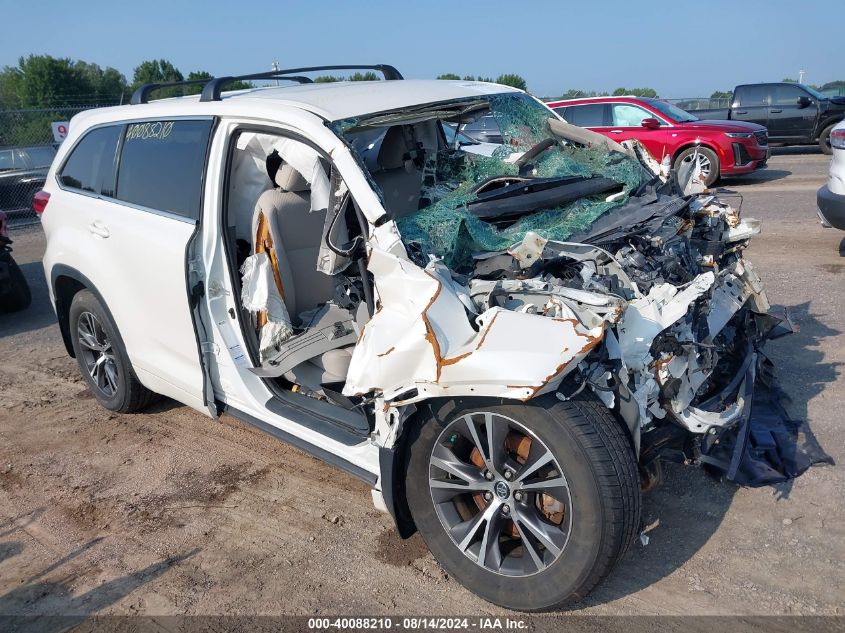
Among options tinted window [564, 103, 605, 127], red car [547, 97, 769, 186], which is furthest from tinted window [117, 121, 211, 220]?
tinted window [564, 103, 605, 127]

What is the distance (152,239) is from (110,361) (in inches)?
54.9

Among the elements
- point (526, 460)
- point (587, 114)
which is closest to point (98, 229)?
point (526, 460)

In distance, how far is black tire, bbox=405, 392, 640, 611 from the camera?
103 inches

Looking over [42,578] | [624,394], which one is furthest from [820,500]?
[42,578]

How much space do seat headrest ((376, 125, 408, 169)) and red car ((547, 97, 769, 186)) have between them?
Result: 9.41 meters

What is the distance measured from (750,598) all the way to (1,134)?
18.2 metres

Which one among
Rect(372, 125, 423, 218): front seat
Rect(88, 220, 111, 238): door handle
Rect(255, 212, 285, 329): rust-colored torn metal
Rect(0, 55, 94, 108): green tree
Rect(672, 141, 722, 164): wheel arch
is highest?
Rect(0, 55, 94, 108): green tree

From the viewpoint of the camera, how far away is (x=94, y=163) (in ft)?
15.2

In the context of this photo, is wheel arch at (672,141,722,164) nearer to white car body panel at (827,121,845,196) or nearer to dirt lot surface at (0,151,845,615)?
white car body panel at (827,121,845,196)

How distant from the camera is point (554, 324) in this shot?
262 cm

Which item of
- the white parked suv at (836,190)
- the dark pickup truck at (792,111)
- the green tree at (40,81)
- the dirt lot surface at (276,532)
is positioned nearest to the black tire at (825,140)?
the dark pickup truck at (792,111)

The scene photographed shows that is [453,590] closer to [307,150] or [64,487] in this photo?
[307,150]

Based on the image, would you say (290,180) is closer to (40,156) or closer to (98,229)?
(98,229)

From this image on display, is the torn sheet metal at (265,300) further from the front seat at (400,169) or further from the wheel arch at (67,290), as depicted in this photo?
the wheel arch at (67,290)
